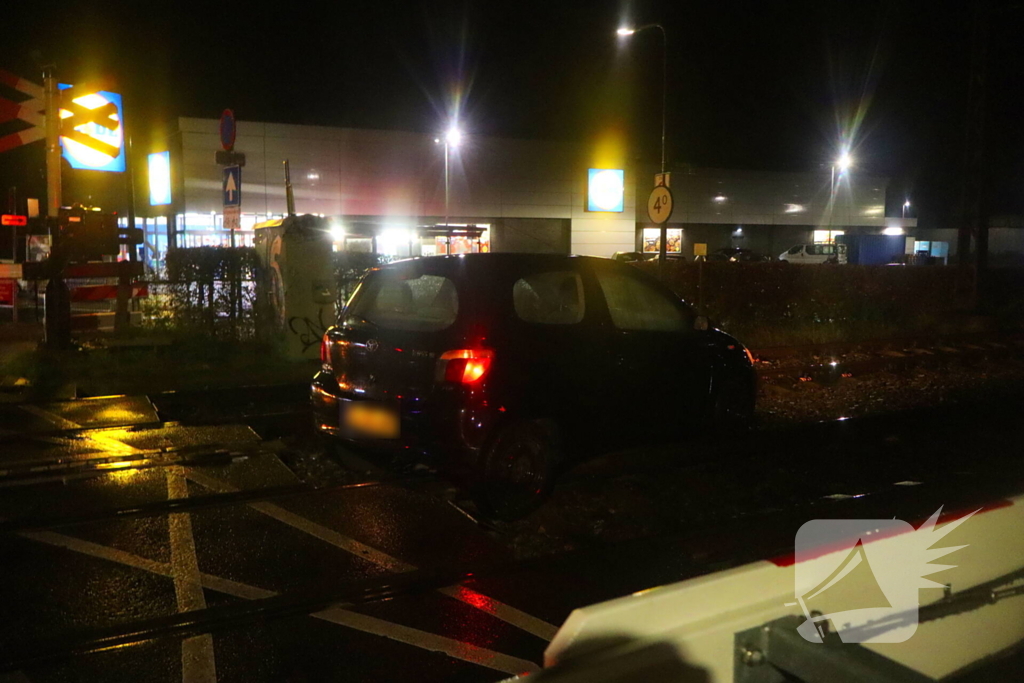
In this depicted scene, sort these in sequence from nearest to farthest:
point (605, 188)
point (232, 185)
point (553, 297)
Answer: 1. point (553, 297)
2. point (232, 185)
3. point (605, 188)

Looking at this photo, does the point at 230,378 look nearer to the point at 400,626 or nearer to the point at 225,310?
the point at 225,310

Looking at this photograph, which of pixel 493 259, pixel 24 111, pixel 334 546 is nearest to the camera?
pixel 334 546

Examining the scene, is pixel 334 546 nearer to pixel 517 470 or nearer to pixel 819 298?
pixel 517 470

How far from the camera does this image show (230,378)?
10.7 m

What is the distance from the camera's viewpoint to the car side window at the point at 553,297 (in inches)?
232

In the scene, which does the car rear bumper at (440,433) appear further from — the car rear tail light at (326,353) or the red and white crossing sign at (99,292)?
the red and white crossing sign at (99,292)

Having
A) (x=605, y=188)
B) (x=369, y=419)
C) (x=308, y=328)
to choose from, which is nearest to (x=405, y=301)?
(x=369, y=419)

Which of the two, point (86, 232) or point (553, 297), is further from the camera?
point (86, 232)

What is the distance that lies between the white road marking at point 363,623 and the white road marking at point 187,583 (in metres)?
0.07

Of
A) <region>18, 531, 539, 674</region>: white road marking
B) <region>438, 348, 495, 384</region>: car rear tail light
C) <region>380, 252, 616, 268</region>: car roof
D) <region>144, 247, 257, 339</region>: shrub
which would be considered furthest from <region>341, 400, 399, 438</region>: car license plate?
<region>144, 247, 257, 339</region>: shrub

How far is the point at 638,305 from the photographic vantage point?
265 inches

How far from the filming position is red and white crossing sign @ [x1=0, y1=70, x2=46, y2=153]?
1755cm

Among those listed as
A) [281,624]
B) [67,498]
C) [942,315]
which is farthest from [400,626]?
[942,315]

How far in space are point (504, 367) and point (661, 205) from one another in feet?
28.3
